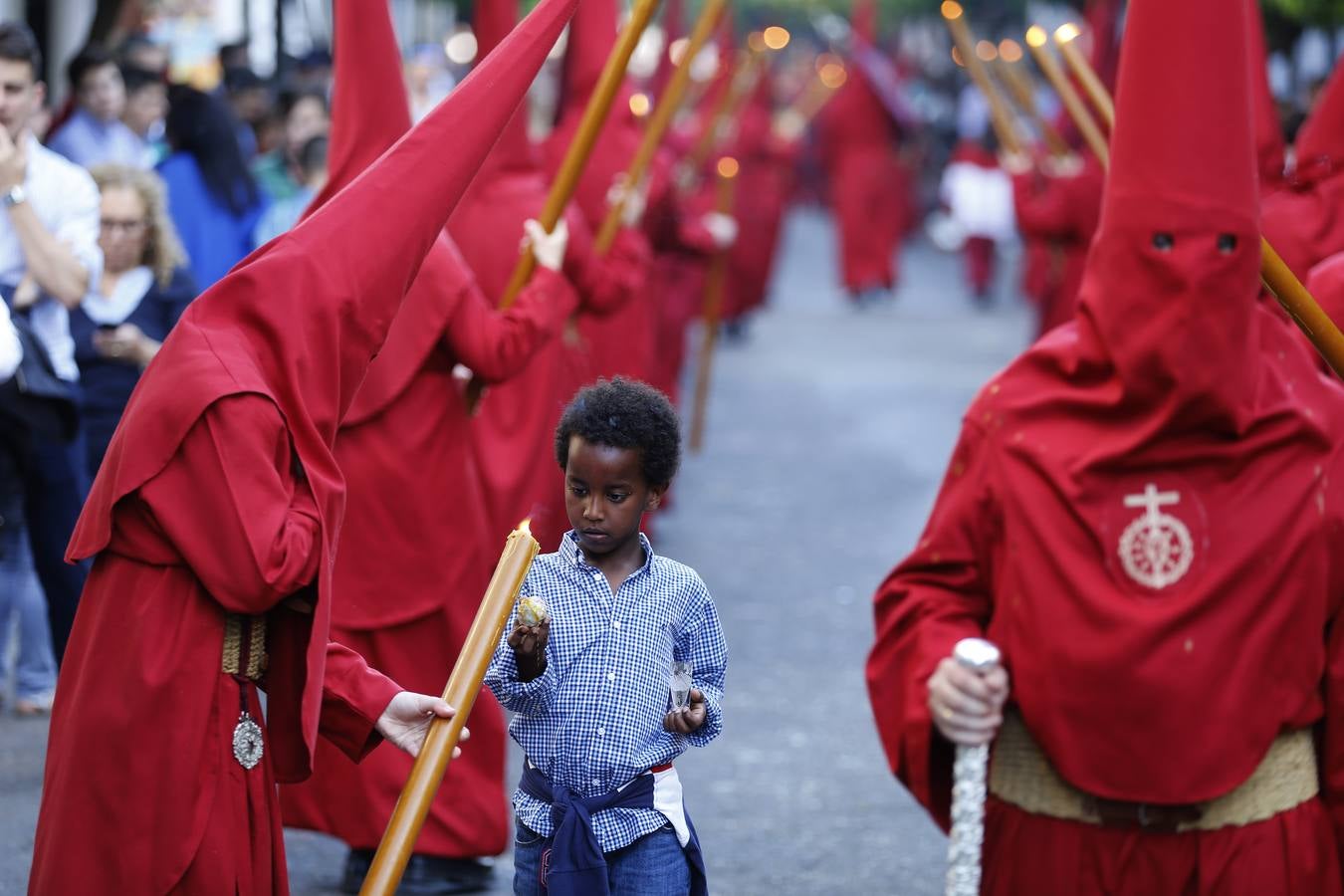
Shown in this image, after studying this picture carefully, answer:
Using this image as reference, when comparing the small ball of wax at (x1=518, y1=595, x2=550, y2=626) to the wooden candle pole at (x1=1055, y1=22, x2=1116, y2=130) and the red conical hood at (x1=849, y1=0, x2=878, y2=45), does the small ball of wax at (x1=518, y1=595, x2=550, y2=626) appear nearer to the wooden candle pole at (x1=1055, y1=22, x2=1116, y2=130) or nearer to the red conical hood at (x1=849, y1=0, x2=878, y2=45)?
the wooden candle pole at (x1=1055, y1=22, x2=1116, y2=130)

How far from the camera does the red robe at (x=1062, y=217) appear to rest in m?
12.0

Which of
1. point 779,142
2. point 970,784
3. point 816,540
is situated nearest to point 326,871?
point 970,784

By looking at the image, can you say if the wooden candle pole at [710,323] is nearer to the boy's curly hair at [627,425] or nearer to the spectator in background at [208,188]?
the spectator in background at [208,188]

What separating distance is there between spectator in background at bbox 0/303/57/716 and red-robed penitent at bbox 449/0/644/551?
4.94ft

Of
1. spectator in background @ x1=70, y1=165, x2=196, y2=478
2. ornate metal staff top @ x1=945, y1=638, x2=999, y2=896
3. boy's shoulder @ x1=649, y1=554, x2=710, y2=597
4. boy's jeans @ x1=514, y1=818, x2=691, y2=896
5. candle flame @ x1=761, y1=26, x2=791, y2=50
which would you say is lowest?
boy's jeans @ x1=514, y1=818, x2=691, y2=896

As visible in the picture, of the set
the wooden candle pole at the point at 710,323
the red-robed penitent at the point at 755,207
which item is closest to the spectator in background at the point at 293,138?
the wooden candle pole at the point at 710,323

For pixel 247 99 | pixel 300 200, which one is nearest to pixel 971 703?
pixel 300 200

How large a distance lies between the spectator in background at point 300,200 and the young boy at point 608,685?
13.8ft

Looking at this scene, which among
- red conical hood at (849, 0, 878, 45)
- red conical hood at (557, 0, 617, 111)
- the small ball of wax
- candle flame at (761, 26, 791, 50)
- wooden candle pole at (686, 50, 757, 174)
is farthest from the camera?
red conical hood at (849, 0, 878, 45)

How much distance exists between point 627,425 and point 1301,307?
1192 mm

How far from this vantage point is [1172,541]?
3.31 metres

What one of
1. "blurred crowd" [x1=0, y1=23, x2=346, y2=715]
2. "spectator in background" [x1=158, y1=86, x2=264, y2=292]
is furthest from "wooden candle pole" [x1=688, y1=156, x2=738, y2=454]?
"blurred crowd" [x1=0, y1=23, x2=346, y2=715]

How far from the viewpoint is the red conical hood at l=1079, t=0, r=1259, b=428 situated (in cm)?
321

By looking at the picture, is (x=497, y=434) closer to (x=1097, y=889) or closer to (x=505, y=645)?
(x=505, y=645)
